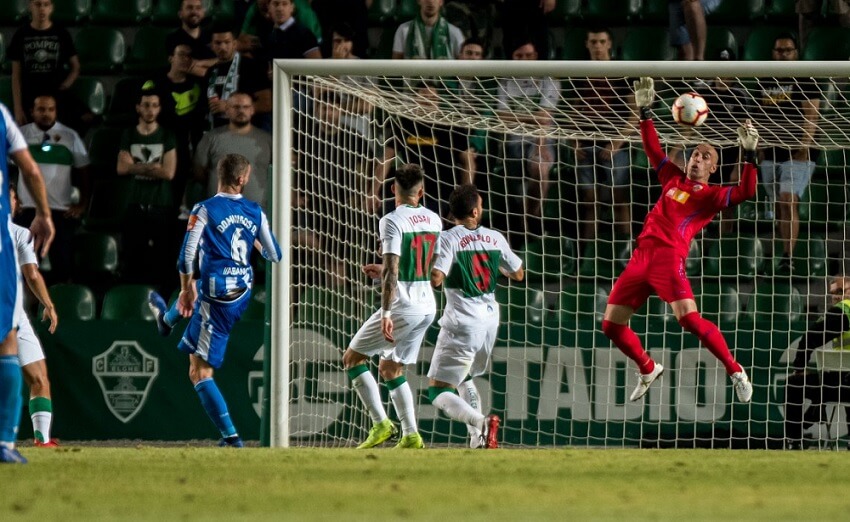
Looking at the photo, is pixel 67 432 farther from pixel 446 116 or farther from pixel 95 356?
pixel 446 116

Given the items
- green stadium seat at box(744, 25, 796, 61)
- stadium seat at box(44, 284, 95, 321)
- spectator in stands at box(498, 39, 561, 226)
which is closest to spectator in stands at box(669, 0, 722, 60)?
green stadium seat at box(744, 25, 796, 61)

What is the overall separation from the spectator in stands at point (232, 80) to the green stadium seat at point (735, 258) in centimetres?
405

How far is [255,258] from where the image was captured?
39.9ft

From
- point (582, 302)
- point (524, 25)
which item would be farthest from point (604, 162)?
point (524, 25)

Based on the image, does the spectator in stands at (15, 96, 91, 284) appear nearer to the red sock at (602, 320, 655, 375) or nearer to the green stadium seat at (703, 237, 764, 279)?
the red sock at (602, 320, 655, 375)

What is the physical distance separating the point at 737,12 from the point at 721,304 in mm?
3789

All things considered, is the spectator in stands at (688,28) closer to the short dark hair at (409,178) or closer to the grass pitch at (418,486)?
the short dark hair at (409,178)

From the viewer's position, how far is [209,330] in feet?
29.0

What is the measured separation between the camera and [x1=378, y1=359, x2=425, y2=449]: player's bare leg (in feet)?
29.9

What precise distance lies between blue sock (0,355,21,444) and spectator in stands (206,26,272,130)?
6.03m

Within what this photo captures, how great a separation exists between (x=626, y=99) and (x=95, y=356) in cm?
488

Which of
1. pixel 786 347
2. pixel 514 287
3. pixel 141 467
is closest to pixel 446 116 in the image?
pixel 514 287

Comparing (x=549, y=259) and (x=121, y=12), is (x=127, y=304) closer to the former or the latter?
(x=549, y=259)

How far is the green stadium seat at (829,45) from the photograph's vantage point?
41.5 feet
